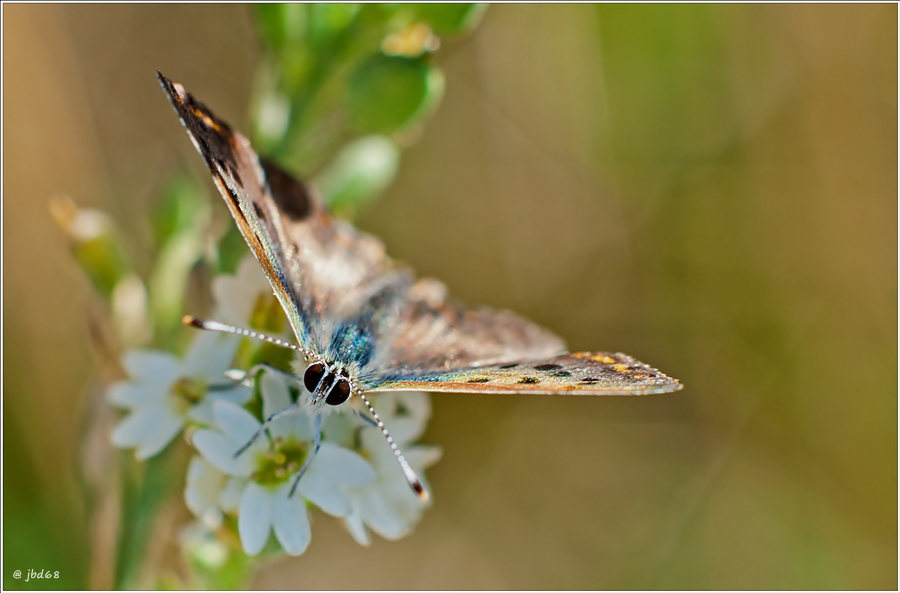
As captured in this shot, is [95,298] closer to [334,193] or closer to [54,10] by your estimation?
[334,193]

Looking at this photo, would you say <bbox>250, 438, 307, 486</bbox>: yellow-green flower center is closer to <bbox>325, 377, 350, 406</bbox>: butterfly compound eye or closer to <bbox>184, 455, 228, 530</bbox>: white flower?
<bbox>184, 455, 228, 530</bbox>: white flower

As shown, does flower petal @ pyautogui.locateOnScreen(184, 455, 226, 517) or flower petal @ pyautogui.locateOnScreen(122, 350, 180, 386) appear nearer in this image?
flower petal @ pyautogui.locateOnScreen(184, 455, 226, 517)

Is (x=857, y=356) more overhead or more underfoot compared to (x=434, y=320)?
more underfoot

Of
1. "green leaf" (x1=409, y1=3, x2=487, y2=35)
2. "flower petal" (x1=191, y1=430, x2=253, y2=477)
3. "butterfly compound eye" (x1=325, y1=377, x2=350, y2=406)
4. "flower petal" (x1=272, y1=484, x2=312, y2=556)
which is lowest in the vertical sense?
"flower petal" (x1=272, y1=484, x2=312, y2=556)

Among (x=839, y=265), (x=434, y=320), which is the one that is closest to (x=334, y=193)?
(x=434, y=320)

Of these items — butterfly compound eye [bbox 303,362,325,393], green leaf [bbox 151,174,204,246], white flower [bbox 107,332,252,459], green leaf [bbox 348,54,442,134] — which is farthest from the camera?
green leaf [bbox 151,174,204,246]

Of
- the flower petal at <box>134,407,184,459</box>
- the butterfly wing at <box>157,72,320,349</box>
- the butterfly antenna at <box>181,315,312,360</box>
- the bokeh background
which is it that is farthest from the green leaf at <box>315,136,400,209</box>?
the bokeh background

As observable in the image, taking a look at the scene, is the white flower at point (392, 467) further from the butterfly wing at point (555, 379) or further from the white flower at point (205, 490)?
the white flower at point (205, 490)
